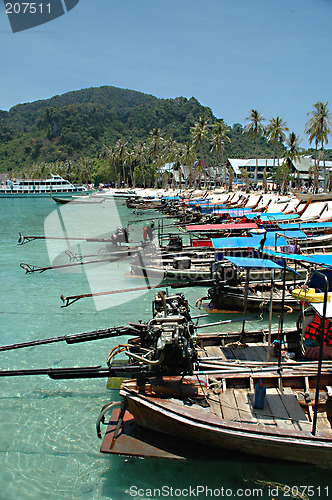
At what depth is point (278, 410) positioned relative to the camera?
8844 mm

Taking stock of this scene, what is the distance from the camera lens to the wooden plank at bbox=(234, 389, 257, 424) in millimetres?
8555

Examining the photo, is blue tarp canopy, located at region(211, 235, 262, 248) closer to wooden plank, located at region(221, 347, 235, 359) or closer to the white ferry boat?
wooden plank, located at region(221, 347, 235, 359)

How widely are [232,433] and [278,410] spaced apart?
5.94 ft

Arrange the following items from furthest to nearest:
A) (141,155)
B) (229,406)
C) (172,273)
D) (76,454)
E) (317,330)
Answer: (141,155)
(172,273)
(317,330)
(76,454)
(229,406)

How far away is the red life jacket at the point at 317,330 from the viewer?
10.3 m

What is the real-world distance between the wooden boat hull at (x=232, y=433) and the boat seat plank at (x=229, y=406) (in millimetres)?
289

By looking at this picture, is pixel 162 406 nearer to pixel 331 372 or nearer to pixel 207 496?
pixel 207 496

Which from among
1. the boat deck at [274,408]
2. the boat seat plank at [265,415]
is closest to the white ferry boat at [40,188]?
the boat deck at [274,408]

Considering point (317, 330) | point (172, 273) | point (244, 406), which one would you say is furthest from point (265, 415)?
point (172, 273)

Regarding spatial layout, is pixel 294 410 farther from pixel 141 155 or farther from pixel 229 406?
pixel 141 155

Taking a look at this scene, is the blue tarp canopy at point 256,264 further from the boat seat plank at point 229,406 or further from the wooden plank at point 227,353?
the boat seat plank at point 229,406

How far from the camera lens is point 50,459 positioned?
927cm

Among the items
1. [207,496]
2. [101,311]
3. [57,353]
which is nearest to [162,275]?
[101,311]

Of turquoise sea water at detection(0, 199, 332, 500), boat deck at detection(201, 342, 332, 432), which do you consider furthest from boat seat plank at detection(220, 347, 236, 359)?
turquoise sea water at detection(0, 199, 332, 500)
